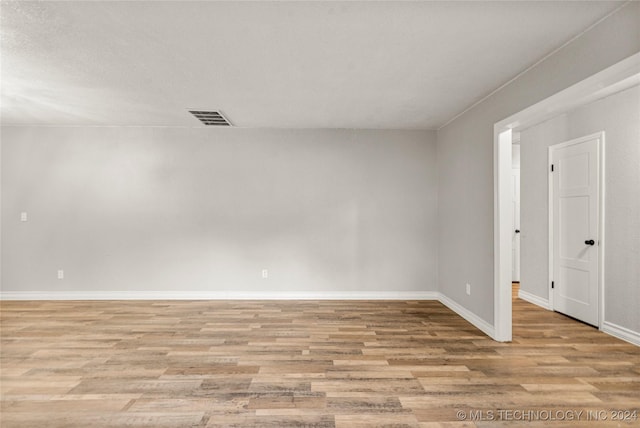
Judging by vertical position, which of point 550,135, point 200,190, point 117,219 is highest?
point 550,135

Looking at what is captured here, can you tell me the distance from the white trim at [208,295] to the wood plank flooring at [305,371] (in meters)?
0.73

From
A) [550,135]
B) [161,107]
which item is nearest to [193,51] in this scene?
[161,107]

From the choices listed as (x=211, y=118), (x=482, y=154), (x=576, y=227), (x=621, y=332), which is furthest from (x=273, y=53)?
(x=621, y=332)

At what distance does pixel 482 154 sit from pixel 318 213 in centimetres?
244

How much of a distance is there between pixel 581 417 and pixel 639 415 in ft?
1.27

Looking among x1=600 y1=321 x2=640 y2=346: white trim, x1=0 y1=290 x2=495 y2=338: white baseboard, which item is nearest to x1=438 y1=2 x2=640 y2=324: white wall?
x1=0 y1=290 x2=495 y2=338: white baseboard

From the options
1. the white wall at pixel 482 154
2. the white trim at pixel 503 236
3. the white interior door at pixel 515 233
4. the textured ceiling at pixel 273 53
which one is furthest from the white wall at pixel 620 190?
the white interior door at pixel 515 233

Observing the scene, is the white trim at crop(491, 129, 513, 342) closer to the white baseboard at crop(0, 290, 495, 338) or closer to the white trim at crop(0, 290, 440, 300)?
the white baseboard at crop(0, 290, 495, 338)

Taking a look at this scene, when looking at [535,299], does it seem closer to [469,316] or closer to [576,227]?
[576,227]

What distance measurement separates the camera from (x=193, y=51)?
281 centimetres

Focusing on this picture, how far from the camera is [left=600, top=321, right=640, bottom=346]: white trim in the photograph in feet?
11.3

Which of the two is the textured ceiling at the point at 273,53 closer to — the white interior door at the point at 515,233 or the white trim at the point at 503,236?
the white trim at the point at 503,236

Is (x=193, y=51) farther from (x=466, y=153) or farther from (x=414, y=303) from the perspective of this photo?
(x=414, y=303)

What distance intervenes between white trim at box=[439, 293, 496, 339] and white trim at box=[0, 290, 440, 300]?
345 mm
